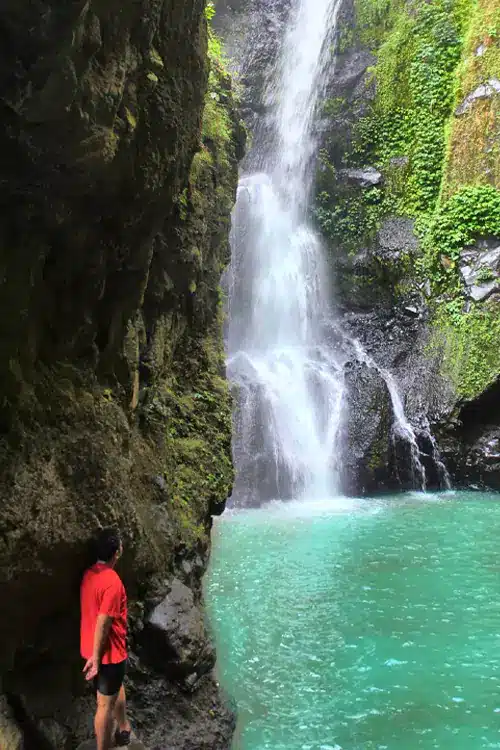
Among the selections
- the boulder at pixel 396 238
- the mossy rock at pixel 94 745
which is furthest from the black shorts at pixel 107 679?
the boulder at pixel 396 238

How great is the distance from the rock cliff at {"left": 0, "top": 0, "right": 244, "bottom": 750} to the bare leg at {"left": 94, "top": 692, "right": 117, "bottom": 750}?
0.33m

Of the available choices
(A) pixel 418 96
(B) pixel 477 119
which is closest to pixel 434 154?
(B) pixel 477 119

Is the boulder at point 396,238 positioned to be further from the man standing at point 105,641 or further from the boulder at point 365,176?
the man standing at point 105,641

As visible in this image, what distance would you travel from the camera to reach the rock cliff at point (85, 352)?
2.48m

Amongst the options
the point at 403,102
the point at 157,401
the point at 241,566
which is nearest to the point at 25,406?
the point at 157,401

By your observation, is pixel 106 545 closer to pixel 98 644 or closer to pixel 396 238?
pixel 98 644

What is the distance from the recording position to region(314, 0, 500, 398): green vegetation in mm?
15367

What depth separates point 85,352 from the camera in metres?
3.73

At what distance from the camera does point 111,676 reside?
3045 mm

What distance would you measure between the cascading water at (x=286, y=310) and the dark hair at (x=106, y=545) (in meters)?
9.96

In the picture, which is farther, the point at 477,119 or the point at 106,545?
the point at 477,119

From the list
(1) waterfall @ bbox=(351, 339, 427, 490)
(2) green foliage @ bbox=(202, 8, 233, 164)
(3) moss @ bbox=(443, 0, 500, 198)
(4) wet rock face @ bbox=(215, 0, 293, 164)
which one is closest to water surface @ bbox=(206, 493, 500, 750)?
(1) waterfall @ bbox=(351, 339, 427, 490)

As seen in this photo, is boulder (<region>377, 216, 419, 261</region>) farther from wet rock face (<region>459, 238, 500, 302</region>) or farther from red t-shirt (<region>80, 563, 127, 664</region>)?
red t-shirt (<region>80, 563, 127, 664</region>)

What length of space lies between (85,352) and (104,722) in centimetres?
200
